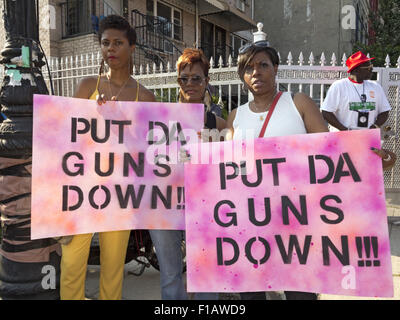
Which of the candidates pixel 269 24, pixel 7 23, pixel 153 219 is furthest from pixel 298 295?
pixel 269 24

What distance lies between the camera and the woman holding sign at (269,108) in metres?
1.93

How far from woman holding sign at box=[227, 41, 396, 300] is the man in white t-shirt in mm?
2573

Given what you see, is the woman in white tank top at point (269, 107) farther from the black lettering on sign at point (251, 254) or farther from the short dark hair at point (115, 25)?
the short dark hair at point (115, 25)

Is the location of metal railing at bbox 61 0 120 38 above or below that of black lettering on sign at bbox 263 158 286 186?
above

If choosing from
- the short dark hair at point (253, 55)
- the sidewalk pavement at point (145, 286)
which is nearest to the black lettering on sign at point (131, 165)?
the short dark hair at point (253, 55)

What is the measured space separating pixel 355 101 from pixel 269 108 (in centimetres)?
275

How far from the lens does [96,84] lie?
2.30 meters

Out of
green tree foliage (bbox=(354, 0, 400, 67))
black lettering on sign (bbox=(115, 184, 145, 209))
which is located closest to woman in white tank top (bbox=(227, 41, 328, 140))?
black lettering on sign (bbox=(115, 184, 145, 209))

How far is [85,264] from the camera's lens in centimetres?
223

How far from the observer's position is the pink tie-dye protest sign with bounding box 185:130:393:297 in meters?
1.82

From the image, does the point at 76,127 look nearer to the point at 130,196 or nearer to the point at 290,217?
the point at 130,196

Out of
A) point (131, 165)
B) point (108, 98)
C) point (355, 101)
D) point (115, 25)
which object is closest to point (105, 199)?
point (131, 165)

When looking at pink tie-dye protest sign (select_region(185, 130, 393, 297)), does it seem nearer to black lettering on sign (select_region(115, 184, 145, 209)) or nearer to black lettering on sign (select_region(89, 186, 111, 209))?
black lettering on sign (select_region(115, 184, 145, 209))

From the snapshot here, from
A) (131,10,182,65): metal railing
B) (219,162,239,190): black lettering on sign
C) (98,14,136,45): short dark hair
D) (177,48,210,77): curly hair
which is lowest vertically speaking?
(219,162,239,190): black lettering on sign
